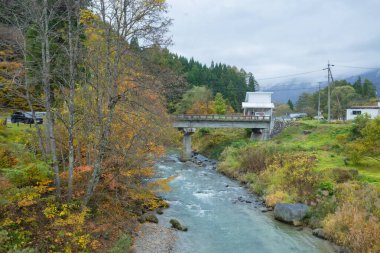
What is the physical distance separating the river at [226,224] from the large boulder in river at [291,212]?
47cm

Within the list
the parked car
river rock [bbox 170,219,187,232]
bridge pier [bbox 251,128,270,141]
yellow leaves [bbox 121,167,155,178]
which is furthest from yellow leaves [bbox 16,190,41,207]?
bridge pier [bbox 251,128,270,141]

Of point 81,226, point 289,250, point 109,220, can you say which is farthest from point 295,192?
point 81,226

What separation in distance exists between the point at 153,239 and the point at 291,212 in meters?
9.72

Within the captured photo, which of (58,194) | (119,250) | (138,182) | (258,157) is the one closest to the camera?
(119,250)

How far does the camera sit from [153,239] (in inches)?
682

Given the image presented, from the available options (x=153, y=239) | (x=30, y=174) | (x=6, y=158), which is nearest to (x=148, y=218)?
(x=153, y=239)

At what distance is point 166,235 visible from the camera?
1816cm

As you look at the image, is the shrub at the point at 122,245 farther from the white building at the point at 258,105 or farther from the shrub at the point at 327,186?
the white building at the point at 258,105

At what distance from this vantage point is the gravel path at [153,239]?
16.1 m

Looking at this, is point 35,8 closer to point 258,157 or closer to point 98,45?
point 98,45

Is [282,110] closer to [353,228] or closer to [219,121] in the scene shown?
[219,121]

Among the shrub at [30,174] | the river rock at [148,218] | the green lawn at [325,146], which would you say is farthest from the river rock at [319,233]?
the shrub at [30,174]

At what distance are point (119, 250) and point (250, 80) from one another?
104990 millimetres

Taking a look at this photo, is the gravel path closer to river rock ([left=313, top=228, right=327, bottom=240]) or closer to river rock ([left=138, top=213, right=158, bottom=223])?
river rock ([left=138, top=213, right=158, bottom=223])
